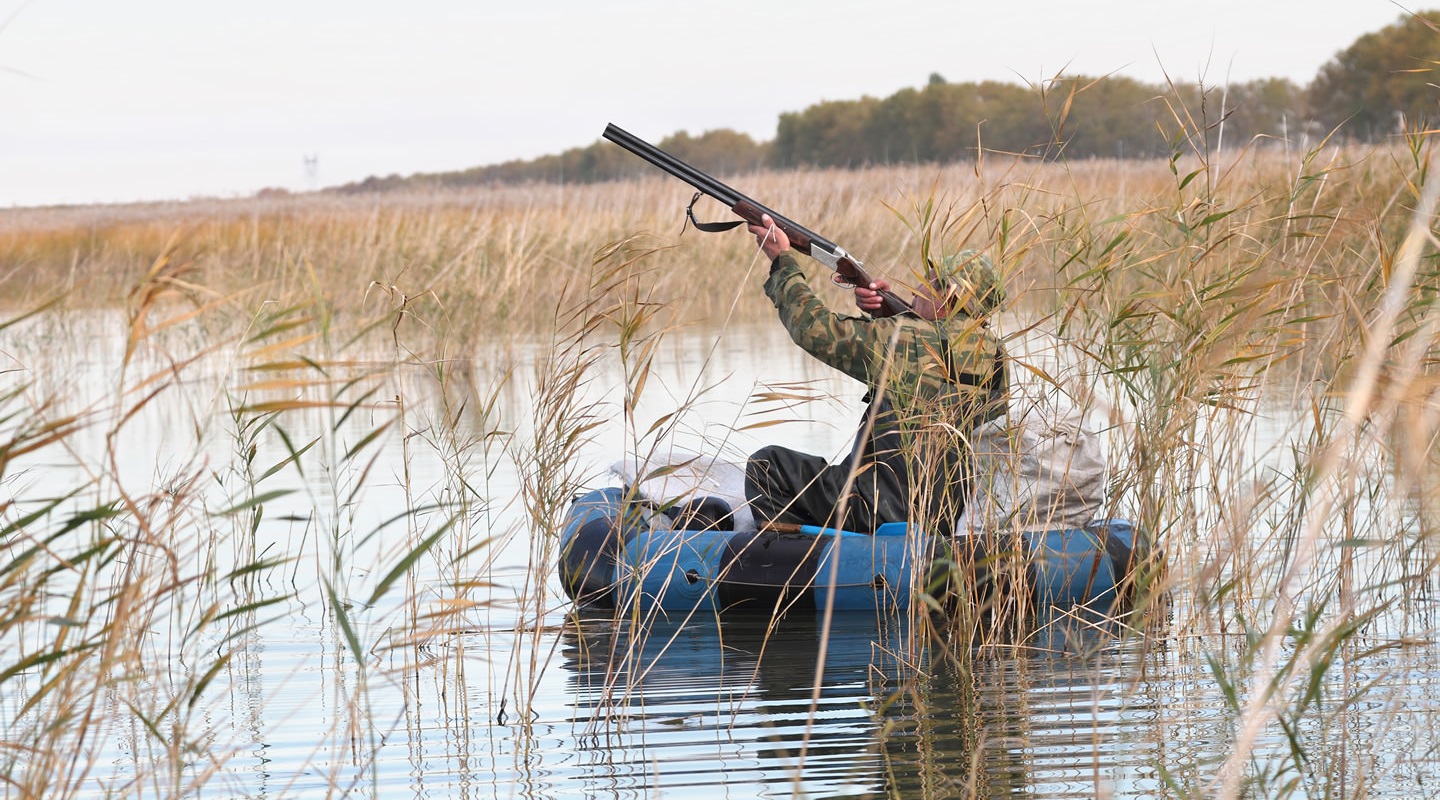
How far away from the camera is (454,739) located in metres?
4.18

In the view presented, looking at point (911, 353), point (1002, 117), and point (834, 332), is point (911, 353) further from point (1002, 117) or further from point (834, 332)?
point (1002, 117)

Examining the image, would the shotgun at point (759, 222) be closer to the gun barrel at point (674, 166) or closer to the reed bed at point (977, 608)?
the gun barrel at point (674, 166)

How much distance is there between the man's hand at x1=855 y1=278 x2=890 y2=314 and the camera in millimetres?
5398

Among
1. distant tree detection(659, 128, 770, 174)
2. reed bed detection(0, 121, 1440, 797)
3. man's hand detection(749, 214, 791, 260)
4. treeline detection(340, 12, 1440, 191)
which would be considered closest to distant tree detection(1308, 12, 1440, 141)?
treeline detection(340, 12, 1440, 191)

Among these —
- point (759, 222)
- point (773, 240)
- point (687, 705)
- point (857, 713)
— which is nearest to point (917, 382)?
point (857, 713)

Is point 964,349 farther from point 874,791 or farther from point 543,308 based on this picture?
point 543,308

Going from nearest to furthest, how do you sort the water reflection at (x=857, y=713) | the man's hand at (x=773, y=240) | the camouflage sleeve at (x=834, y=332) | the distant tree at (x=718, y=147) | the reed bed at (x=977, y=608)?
the reed bed at (x=977, y=608), the water reflection at (x=857, y=713), the camouflage sleeve at (x=834, y=332), the man's hand at (x=773, y=240), the distant tree at (x=718, y=147)

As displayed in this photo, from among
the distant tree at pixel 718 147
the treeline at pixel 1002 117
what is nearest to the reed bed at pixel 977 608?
the treeline at pixel 1002 117

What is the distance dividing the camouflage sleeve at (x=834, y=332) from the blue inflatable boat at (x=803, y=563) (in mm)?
574

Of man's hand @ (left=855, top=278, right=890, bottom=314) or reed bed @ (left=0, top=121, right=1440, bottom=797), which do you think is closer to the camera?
reed bed @ (left=0, top=121, right=1440, bottom=797)

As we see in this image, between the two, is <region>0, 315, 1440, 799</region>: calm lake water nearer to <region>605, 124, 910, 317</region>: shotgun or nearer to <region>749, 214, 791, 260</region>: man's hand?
<region>605, 124, 910, 317</region>: shotgun

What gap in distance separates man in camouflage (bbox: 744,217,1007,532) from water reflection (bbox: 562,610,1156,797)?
43 centimetres

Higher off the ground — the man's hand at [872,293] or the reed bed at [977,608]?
the man's hand at [872,293]

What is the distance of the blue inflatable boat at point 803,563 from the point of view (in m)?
4.85
